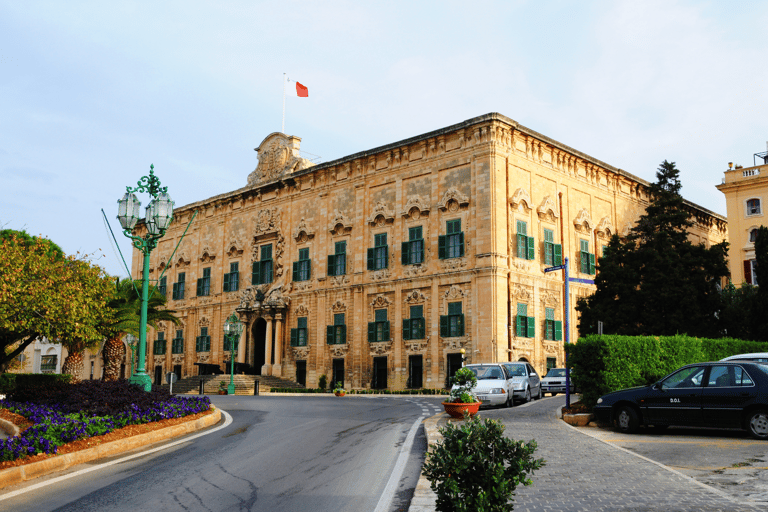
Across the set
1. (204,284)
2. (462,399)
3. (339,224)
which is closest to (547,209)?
(339,224)

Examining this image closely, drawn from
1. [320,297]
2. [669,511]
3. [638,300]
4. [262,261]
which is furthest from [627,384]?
[262,261]

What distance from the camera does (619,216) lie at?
139 feet

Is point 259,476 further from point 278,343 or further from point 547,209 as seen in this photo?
point 278,343

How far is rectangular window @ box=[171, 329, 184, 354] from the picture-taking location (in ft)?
165

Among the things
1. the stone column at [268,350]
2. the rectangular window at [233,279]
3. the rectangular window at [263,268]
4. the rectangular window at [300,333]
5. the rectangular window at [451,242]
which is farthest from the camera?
the rectangular window at [233,279]

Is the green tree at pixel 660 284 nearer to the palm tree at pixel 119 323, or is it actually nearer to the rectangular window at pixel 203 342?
the palm tree at pixel 119 323

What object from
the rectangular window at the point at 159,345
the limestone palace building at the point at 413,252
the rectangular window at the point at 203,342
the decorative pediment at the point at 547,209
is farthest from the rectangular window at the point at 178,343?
the decorative pediment at the point at 547,209

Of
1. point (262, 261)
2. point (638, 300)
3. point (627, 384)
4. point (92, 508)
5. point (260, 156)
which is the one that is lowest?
point (92, 508)

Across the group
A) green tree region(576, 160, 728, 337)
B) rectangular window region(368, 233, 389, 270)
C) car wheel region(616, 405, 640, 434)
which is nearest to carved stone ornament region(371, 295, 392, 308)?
rectangular window region(368, 233, 389, 270)

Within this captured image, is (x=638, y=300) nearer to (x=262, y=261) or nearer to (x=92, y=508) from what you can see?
(x=262, y=261)

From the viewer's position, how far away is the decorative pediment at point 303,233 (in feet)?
141

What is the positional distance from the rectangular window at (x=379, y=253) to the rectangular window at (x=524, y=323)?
7.89 meters

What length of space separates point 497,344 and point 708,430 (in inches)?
722

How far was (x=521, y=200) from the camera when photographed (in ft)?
118
